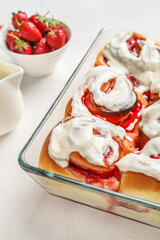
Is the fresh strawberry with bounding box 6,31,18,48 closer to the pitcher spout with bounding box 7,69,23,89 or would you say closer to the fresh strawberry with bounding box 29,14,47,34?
the fresh strawberry with bounding box 29,14,47,34

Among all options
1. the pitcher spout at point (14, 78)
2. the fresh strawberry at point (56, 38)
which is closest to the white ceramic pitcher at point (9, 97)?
the pitcher spout at point (14, 78)

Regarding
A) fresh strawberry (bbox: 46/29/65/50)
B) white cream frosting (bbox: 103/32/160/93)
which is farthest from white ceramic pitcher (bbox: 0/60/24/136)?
white cream frosting (bbox: 103/32/160/93)

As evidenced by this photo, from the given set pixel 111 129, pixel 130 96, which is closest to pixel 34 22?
pixel 130 96

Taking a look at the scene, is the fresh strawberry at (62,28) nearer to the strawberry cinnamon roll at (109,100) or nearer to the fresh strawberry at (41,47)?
the fresh strawberry at (41,47)

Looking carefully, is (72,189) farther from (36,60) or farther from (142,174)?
(36,60)

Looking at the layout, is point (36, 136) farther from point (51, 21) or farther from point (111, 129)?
point (51, 21)

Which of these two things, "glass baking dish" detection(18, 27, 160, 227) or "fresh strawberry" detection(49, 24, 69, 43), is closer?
"glass baking dish" detection(18, 27, 160, 227)
